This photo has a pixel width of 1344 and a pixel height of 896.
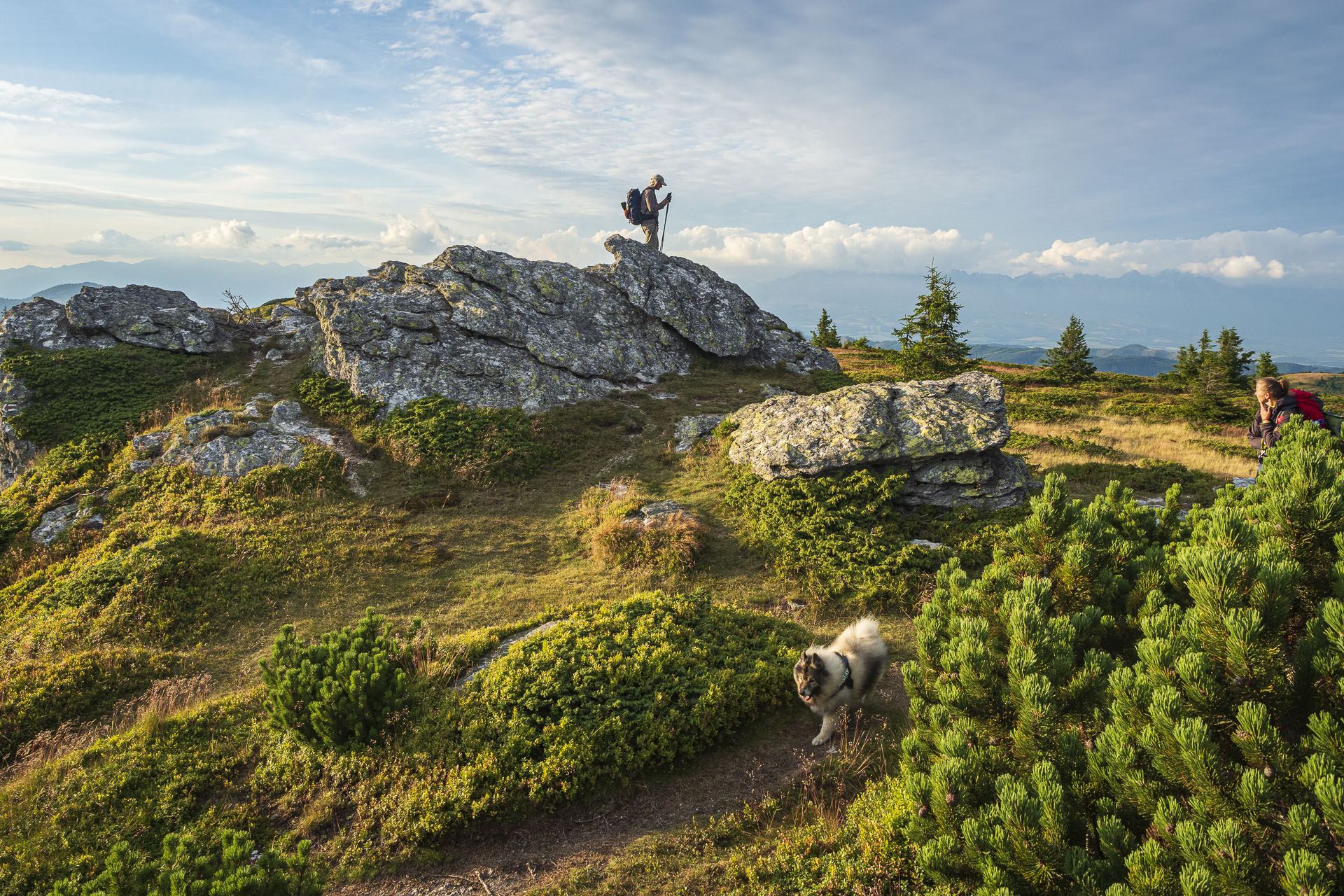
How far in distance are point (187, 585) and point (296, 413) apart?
8.56 metres

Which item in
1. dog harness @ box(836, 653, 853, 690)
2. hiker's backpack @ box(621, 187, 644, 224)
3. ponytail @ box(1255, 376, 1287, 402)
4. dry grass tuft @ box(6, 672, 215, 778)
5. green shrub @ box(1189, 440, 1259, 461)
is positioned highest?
hiker's backpack @ box(621, 187, 644, 224)

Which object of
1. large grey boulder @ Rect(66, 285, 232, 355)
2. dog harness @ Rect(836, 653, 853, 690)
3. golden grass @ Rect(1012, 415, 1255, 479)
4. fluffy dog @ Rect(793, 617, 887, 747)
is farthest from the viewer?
large grey boulder @ Rect(66, 285, 232, 355)

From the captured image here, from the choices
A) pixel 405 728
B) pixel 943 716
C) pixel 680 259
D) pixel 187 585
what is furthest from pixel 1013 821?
pixel 680 259

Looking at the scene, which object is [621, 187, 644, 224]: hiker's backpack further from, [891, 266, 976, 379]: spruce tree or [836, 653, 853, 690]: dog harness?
[836, 653, 853, 690]: dog harness

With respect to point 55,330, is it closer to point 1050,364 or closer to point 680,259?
point 680,259

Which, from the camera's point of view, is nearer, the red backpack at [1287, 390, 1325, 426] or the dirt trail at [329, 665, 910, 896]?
the dirt trail at [329, 665, 910, 896]

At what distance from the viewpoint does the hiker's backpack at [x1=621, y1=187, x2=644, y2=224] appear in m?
29.0

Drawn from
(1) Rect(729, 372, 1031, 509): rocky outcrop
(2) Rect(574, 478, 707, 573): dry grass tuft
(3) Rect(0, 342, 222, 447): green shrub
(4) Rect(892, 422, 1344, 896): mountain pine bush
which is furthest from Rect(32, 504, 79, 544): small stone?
(4) Rect(892, 422, 1344, 896): mountain pine bush

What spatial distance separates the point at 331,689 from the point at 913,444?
1314 centimetres

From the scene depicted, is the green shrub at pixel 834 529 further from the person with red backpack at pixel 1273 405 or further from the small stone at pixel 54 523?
the small stone at pixel 54 523

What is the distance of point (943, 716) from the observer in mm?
5168

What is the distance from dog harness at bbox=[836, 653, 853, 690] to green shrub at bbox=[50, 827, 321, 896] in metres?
5.95

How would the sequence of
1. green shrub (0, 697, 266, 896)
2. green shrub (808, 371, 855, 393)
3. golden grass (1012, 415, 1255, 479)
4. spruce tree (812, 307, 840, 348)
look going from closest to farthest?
green shrub (0, 697, 266, 896), golden grass (1012, 415, 1255, 479), green shrub (808, 371, 855, 393), spruce tree (812, 307, 840, 348)

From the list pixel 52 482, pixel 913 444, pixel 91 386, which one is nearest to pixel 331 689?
pixel 913 444
